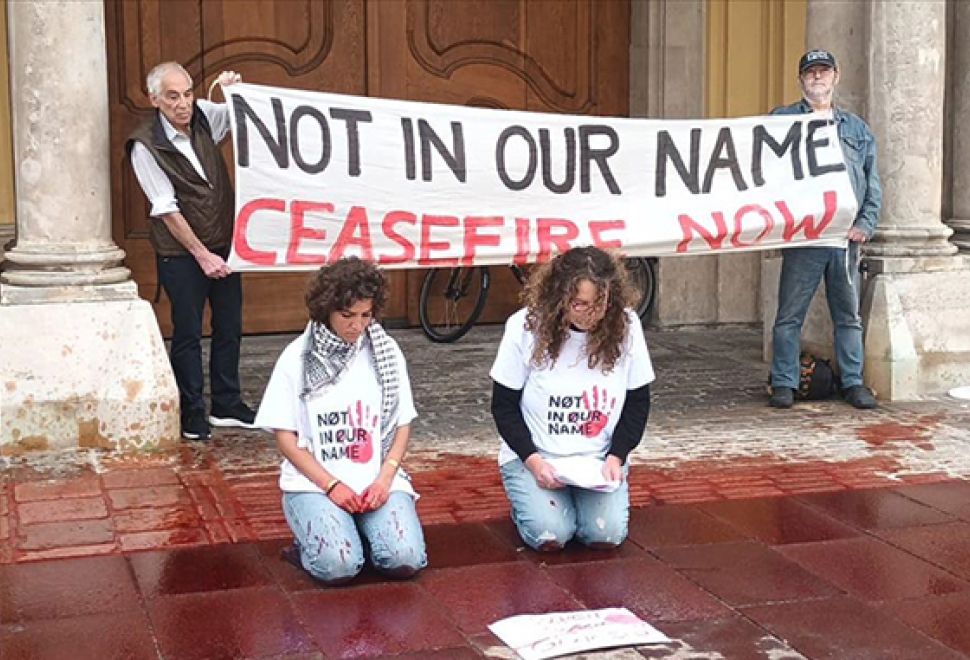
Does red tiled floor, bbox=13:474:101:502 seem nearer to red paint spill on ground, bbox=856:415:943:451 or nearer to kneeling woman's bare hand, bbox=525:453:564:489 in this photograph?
kneeling woman's bare hand, bbox=525:453:564:489

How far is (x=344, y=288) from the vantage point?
5496mm

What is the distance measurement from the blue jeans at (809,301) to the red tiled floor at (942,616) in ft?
11.2

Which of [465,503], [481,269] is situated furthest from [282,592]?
[481,269]

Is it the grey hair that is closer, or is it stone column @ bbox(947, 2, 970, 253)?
the grey hair

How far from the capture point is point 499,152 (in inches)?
319

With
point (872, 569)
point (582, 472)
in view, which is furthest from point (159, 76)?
point (872, 569)

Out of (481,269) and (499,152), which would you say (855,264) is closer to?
(499,152)

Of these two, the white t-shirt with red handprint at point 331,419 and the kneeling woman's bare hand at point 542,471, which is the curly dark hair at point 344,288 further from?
the kneeling woman's bare hand at point 542,471

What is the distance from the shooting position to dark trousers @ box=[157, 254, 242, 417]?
25.7ft

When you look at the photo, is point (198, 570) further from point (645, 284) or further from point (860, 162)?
point (645, 284)

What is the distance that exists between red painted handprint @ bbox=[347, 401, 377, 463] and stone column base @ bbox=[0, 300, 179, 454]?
2168 millimetres

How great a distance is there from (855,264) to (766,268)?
3.91 feet

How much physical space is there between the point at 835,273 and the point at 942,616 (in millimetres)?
3749

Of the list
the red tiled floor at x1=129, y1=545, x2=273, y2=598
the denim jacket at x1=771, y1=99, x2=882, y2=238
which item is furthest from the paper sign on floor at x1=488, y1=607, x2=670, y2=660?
the denim jacket at x1=771, y1=99, x2=882, y2=238
